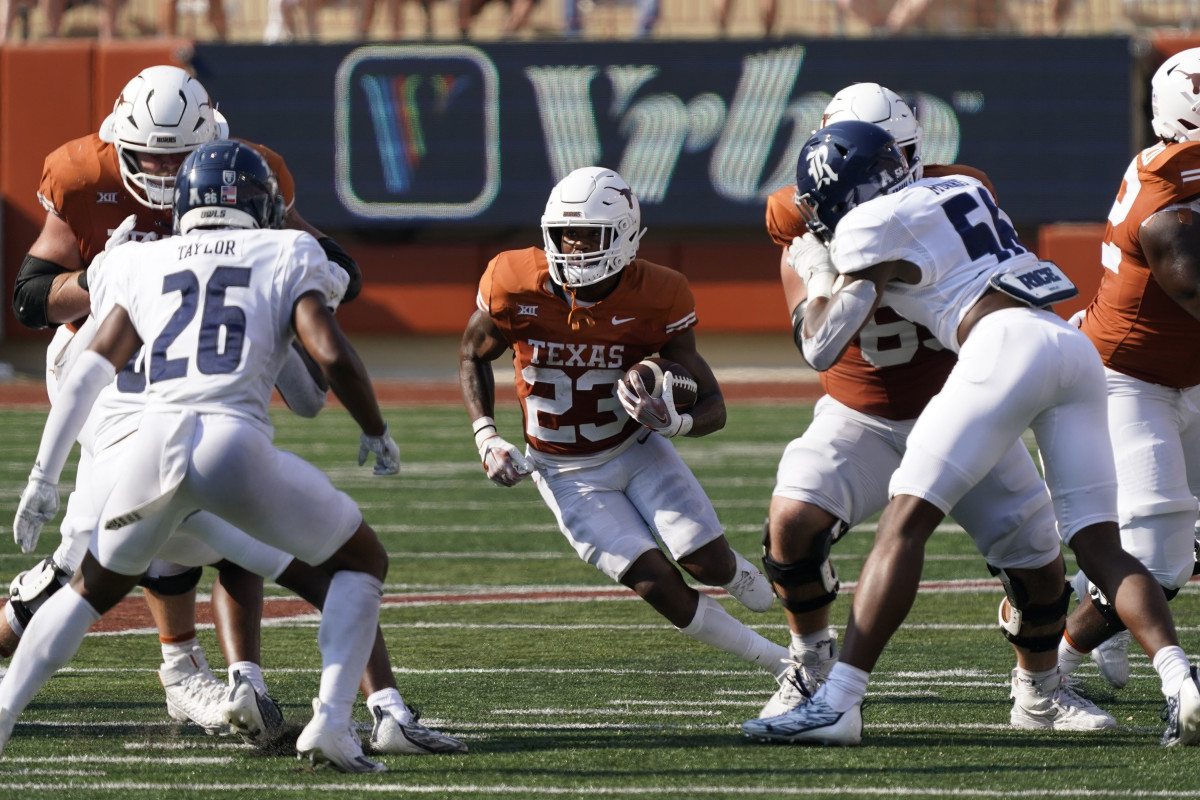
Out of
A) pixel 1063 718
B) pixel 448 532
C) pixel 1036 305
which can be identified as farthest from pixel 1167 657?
pixel 448 532

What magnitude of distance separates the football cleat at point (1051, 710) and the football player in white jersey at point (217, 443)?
5.47 feet

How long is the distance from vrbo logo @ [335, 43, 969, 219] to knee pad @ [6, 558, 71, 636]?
37.2ft

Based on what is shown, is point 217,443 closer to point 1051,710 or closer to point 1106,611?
point 1051,710

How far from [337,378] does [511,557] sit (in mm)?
4051

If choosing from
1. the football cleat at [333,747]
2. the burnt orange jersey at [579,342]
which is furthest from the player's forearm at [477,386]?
the football cleat at [333,747]

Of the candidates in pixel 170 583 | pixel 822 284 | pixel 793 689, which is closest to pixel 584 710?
pixel 793 689

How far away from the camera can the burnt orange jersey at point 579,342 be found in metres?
4.68

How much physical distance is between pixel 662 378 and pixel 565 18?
13140 mm

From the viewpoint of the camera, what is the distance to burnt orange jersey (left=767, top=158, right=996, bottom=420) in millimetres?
4500

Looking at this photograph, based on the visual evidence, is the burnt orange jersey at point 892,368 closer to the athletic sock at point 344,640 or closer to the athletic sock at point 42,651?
the athletic sock at point 344,640

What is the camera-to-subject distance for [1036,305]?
3.98 m

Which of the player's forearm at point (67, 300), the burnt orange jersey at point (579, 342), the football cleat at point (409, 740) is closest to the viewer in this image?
the football cleat at point (409, 740)

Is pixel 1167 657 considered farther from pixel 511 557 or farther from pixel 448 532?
pixel 448 532

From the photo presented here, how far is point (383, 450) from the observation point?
150 inches
